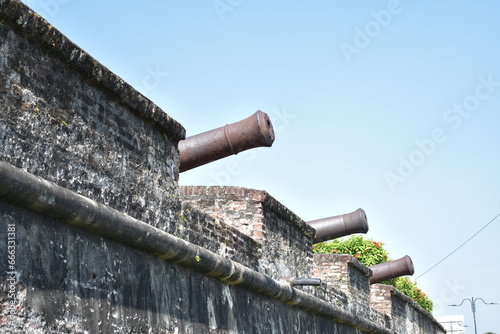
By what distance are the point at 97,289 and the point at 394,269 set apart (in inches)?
458

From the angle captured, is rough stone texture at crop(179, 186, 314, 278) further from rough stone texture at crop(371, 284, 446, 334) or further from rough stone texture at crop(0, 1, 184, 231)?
rough stone texture at crop(371, 284, 446, 334)

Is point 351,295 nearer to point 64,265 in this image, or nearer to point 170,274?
point 170,274

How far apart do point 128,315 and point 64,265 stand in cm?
79

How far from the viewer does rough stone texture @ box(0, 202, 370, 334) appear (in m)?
4.11

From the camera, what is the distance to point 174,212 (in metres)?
6.00

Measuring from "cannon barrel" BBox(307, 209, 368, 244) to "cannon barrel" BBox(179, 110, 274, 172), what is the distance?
4.91 metres

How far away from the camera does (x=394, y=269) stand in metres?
15.7

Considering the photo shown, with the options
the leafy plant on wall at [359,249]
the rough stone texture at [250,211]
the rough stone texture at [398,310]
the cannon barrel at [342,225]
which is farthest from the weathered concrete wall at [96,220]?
the leafy plant on wall at [359,249]

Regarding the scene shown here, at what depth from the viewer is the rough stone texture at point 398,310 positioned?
1391 cm

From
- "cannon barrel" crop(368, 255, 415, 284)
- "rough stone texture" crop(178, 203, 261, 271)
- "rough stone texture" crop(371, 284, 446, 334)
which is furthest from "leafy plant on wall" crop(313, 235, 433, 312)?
"rough stone texture" crop(178, 203, 261, 271)

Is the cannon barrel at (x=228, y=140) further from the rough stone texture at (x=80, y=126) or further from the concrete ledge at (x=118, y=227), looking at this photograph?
the rough stone texture at (x=80, y=126)

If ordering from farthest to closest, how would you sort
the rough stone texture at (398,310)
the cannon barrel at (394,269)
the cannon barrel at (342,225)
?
the cannon barrel at (394,269) < the rough stone texture at (398,310) < the cannon barrel at (342,225)

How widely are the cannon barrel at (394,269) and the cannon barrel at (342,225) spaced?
10.0 ft

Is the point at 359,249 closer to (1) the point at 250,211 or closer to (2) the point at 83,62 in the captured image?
(1) the point at 250,211
